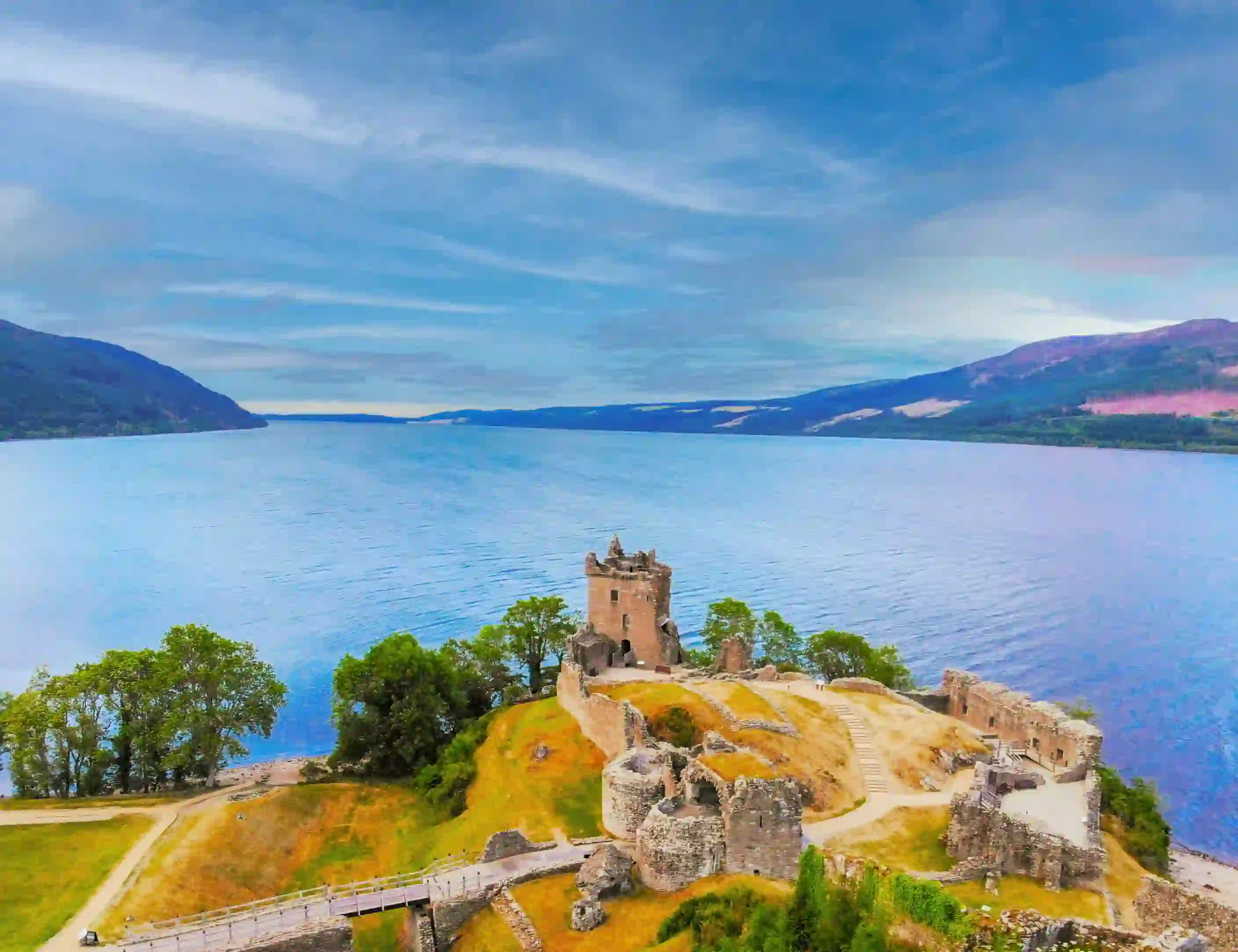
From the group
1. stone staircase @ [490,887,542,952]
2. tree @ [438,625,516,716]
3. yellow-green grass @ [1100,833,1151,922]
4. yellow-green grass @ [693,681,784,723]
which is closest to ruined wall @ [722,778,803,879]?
stone staircase @ [490,887,542,952]

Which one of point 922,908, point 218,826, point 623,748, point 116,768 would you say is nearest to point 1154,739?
point 623,748

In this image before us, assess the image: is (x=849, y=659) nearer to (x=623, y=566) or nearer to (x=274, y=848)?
(x=623, y=566)

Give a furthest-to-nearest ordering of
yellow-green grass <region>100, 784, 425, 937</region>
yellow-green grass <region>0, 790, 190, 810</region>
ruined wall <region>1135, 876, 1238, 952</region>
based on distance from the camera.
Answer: yellow-green grass <region>0, 790, 190, 810</region> < yellow-green grass <region>100, 784, 425, 937</region> < ruined wall <region>1135, 876, 1238, 952</region>

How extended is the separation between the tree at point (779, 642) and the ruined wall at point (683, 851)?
41.2m

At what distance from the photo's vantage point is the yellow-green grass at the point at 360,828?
4116 centimetres

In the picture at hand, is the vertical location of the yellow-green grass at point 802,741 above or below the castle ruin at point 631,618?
below

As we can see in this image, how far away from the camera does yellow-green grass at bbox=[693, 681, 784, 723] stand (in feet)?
159

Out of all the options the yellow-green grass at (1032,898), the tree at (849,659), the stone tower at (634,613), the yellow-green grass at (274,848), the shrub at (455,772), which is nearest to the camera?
the yellow-green grass at (1032,898)

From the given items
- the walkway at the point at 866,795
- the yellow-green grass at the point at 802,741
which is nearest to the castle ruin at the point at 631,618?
the yellow-green grass at the point at 802,741

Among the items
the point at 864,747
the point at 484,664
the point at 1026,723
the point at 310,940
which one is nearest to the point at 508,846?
the point at 310,940

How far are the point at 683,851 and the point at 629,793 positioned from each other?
5.49 meters

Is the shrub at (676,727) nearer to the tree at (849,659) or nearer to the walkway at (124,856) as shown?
the walkway at (124,856)

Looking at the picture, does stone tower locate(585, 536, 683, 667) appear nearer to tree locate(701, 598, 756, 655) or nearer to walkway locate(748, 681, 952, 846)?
walkway locate(748, 681, 952, 846)

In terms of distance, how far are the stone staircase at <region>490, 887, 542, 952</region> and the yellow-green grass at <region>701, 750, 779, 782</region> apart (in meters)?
9.87
